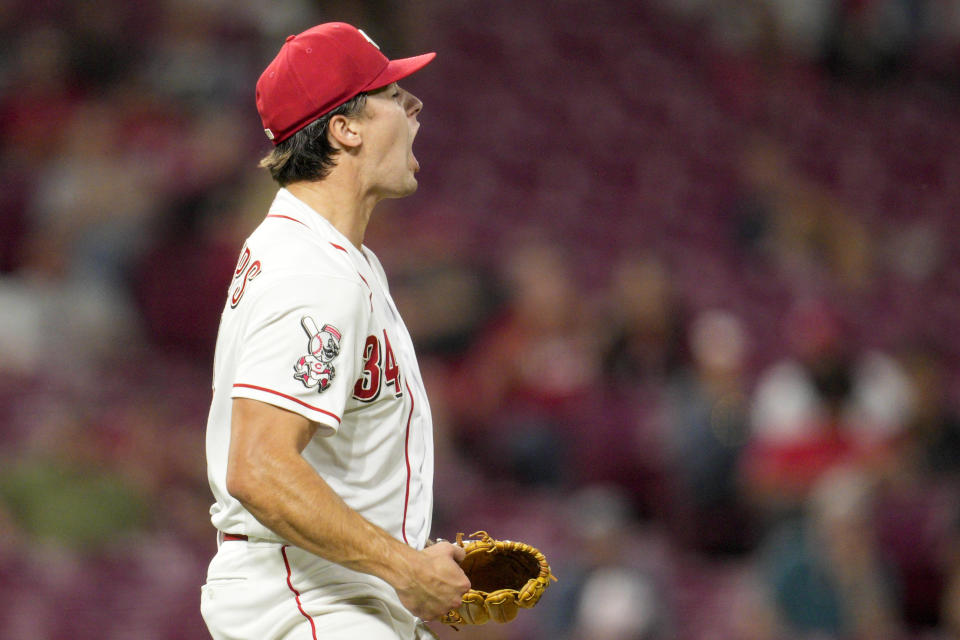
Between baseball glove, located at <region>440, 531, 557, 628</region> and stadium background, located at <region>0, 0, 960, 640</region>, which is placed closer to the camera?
baseball glove, located at <region>440, 531, 557, 628</region>

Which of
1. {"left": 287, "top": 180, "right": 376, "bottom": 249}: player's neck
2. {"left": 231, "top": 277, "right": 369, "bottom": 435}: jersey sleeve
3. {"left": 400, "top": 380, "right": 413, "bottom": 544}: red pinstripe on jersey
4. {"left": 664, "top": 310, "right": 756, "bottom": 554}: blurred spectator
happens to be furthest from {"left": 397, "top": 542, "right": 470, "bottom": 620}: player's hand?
{"left": 664, "top": 310, "right": 756, "bottom": 554}: blurred spectator

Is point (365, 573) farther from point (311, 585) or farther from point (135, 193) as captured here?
point (135, 193)

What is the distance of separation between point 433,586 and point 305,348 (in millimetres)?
432

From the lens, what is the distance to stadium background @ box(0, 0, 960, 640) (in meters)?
5.66

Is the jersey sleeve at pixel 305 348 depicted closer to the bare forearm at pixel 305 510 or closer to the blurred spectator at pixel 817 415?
the bare forearm at pixel 305 510

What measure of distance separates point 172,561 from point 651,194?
5300 mm

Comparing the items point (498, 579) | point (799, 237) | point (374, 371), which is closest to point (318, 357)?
point (374, 371)

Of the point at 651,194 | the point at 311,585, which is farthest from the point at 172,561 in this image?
the point at 651,194

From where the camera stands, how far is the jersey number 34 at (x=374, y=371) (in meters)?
2.23

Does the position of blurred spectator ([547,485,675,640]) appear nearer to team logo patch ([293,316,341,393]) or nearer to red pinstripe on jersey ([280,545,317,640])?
red pinstripe on jersey ([280,545,317,640])

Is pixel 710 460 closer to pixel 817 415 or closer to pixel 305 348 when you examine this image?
pixel 817 415

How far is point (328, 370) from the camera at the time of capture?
82.9 inches

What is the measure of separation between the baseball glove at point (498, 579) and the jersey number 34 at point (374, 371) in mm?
332

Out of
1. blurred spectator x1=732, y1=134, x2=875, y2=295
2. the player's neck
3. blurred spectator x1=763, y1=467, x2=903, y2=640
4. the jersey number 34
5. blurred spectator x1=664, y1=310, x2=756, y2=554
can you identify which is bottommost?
blurred spectator x1=763, y1=467, x2=903, y2=640
